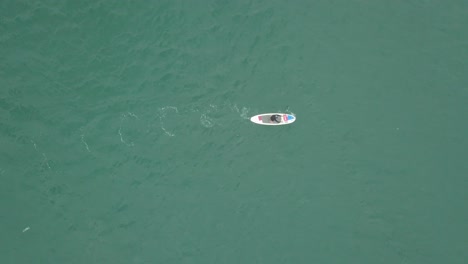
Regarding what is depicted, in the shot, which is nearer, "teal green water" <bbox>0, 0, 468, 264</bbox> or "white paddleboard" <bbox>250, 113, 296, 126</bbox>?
"teal green water" <bbox>0, 0, 468, 264</bbox>

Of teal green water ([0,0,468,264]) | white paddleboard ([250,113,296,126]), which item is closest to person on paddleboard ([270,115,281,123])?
white paddleboard ([250,113,296,126])

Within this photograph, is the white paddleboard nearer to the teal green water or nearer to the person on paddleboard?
the person on paddleboard

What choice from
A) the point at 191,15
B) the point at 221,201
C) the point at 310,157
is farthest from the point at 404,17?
the point at 221,201

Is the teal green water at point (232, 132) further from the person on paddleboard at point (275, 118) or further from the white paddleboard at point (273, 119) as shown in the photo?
the person on paddleboard at point (275, 118)

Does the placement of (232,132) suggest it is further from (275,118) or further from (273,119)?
(275,118)

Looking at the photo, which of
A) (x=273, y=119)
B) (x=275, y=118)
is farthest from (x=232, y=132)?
(x=275, y=118)
